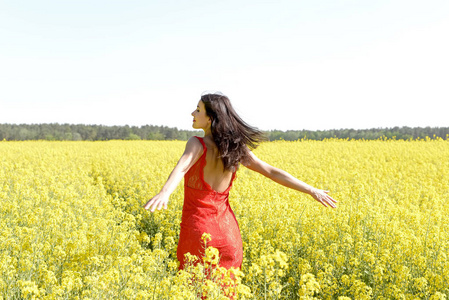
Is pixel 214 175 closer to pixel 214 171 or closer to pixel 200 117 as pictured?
pixel 214 171

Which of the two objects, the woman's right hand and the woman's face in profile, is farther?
the woman's face in profile

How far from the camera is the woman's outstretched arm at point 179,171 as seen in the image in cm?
237

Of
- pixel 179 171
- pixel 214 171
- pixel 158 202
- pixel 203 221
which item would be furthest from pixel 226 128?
pixel 158 202

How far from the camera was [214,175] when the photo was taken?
10.0 feet

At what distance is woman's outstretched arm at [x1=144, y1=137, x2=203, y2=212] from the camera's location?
2371mm

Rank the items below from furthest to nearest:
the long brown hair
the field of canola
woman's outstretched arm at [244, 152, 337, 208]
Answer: woman's outstretched arm at [244, 152, 337, 208] < the long brown hair < the field of canola

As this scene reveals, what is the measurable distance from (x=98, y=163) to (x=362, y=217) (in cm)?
1246

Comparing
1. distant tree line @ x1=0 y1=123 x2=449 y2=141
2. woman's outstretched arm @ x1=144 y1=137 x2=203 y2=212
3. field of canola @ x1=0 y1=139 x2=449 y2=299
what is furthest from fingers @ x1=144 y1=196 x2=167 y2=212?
distant tree line @ x1=0 y1=123 x2=449 y2=141

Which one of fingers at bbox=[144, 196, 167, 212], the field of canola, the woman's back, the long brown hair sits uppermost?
the long brown hair

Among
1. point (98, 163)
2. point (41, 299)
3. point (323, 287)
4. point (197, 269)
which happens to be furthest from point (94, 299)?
point (98, 163)

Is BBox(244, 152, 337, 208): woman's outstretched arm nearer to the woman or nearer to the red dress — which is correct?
the woman

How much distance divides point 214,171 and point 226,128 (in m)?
0.39

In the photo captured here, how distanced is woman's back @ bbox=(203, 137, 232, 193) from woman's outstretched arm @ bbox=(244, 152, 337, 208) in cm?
24

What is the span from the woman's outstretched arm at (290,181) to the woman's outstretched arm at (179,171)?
56 centimetres
